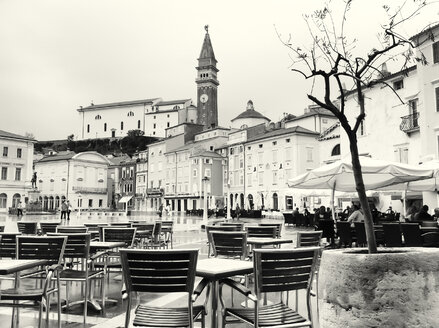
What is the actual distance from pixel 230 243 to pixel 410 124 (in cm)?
2469

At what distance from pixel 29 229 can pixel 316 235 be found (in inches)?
253

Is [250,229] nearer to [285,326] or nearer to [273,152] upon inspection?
[285,326]

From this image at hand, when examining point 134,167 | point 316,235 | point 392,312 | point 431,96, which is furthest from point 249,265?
point 134,167

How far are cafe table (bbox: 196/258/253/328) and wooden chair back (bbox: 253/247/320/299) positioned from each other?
1.08 feet

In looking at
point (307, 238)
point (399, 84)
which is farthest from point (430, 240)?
point (399, 84)

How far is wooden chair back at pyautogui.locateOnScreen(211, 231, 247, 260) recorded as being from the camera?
6.20m

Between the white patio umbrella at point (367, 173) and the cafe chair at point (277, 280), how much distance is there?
6.80 metres

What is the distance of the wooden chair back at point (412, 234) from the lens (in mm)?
8984

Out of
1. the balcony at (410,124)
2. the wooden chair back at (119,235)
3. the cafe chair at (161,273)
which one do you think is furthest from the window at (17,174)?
the cafe chair at (161,273)

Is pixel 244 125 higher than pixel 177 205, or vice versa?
pixel 244 125

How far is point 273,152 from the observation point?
184ft

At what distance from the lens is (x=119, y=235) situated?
709 cm

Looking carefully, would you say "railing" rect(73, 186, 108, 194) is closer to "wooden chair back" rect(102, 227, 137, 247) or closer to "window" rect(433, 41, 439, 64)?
"window" rect(433, 41, 439, 64)

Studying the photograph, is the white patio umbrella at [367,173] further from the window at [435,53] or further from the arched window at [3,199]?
the arched window at [3,199]
